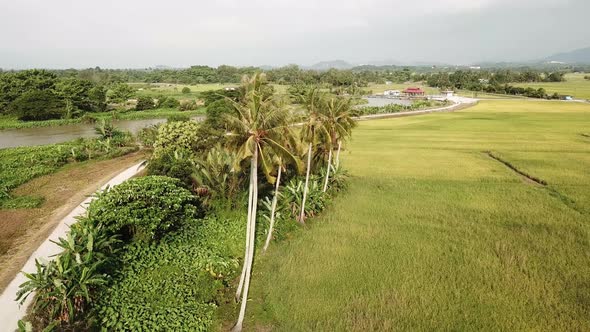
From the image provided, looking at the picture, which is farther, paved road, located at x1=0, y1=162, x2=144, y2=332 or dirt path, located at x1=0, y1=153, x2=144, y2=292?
dirt path, located at x1=0, y1=153, x2=144, y2=292

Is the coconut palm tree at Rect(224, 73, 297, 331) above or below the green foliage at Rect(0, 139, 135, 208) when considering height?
above

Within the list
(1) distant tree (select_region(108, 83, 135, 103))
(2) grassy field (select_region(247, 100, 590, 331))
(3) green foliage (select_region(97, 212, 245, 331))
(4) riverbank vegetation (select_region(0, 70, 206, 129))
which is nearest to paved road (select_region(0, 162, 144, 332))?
(3) green foliage (select_region(97, 212, 245, 331))

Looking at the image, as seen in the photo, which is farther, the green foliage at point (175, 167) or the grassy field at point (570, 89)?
the grassy field at point (570, 89)

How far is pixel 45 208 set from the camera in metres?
19.5

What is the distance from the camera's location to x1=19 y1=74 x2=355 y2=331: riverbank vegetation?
10.7 meters

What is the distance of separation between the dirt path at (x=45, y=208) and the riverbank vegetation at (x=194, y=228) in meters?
2.48

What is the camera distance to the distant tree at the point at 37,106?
58469mm

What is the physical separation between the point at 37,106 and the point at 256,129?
63092 millimetres

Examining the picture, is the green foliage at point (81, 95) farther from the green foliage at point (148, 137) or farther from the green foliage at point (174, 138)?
the green foliage at point (174, 138)

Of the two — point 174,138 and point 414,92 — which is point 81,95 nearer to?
point 174,138

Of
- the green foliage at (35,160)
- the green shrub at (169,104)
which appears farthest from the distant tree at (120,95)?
the green foliage at (35,160)

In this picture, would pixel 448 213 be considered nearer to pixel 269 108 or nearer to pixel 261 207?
pixel 261 207

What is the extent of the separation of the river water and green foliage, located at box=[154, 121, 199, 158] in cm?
2788

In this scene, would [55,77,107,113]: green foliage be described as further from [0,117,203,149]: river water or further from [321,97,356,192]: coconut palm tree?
[321,97,356,192]: coconut palm tree
